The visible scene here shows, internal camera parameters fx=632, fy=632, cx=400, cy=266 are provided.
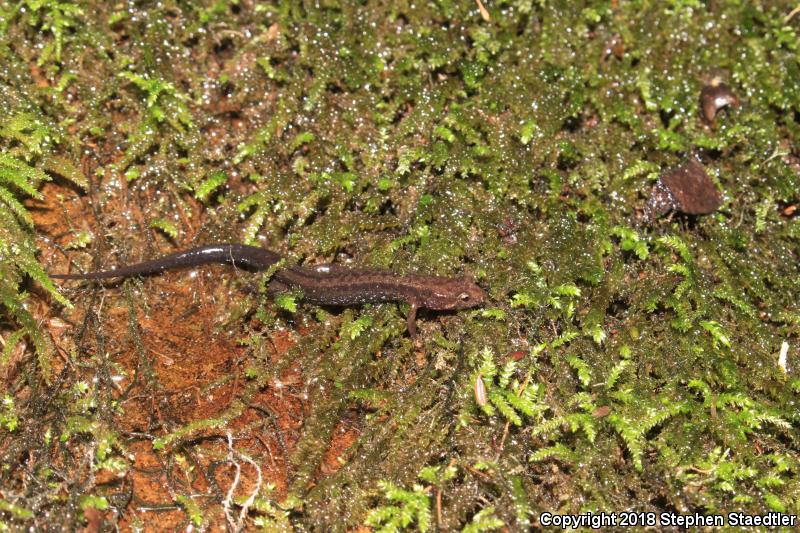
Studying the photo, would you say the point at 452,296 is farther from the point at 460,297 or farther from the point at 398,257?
the point at 398,257

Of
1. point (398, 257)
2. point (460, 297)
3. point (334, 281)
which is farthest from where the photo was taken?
point (398, 257)

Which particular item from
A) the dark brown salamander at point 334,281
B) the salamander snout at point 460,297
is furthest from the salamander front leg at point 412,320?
the salamander snout at point 460,297

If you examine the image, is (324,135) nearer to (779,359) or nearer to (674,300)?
(674,300)

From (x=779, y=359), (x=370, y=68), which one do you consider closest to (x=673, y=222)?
(x=779, y=359)

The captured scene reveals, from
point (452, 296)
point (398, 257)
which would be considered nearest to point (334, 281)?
point (398, 257)

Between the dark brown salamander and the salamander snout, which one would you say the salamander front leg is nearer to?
the dark brown salamander

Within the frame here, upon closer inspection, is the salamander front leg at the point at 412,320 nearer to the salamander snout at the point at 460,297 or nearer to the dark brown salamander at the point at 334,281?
the dark brown salamander at the point at 334,281
